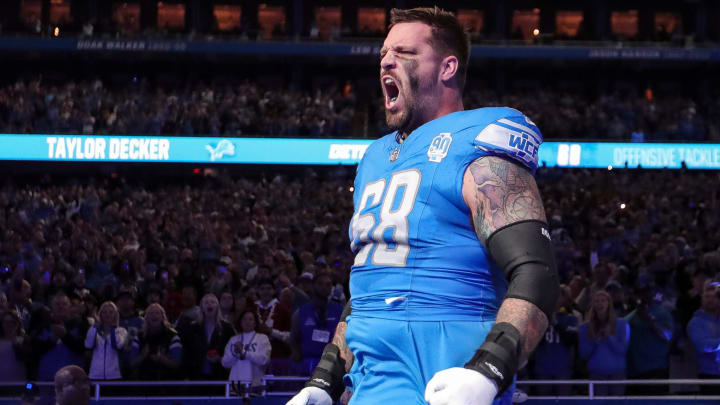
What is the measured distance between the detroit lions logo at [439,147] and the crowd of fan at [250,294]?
530 centimetres

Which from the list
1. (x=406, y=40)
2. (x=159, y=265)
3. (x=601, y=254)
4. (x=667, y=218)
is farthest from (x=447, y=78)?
(x=667, y=218)

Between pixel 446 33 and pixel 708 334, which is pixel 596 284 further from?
pixel 446 33

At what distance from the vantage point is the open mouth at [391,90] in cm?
273

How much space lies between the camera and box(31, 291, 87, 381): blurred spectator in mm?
7676

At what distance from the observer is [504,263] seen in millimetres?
2320

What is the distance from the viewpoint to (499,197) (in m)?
2.38

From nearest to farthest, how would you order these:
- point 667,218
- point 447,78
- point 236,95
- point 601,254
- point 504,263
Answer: point 504,263 < point 447,78 < point 601,254 < point 667,218 < point 236,95

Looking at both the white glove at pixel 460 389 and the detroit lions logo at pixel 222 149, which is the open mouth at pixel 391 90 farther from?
the detroit lions logo at pixel 222 149

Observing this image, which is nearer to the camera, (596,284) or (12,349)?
(12,349)

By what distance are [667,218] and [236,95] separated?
16484 millimetres

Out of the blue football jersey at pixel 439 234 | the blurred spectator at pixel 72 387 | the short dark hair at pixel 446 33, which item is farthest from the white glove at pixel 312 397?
the blurred spectator at pixel 72 387

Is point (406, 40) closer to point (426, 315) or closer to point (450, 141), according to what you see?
point (450, 141)

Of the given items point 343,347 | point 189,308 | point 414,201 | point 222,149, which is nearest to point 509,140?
point 414,201

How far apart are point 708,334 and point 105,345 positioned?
4.95 metres
